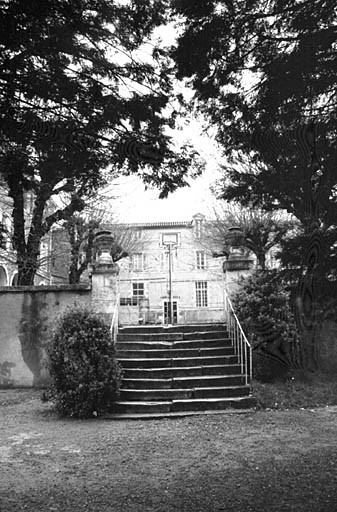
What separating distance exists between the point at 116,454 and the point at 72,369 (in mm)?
2062

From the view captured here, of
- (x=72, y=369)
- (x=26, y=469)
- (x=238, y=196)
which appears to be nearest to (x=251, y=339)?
(x=72, y=369)

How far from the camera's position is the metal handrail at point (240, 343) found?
6996 millimetres

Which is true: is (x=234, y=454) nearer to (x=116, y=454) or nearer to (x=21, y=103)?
(x=116, y=454)

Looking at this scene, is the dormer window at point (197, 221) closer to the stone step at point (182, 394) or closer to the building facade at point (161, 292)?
the building facade at point (161, 292)

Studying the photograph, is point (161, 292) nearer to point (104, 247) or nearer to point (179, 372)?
point (104, 247)

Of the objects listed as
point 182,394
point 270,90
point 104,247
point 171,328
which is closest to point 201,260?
point 104,247

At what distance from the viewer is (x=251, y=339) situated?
7348 millimetres

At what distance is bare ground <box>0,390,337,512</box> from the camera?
327cm

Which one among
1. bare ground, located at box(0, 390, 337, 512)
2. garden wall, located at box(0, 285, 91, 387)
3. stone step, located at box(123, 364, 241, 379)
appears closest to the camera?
bare ground, located at box(0, 390, 337, 512)

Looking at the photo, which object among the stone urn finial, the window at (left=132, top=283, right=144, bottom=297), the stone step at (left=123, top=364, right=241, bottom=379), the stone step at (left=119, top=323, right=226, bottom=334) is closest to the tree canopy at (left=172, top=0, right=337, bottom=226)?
the stone step at (left=123, top=364, right=241, bottom=379)

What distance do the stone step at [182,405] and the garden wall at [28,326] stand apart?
262cm

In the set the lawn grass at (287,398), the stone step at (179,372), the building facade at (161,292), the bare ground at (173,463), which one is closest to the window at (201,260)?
the building facade at (161,292)

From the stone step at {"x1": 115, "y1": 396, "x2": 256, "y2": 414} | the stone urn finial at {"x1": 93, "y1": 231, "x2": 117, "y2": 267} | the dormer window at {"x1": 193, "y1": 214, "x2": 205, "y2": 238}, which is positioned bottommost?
the stone step at {"x1": 115, "y1": 396, "x2": 256, "y2": 414}

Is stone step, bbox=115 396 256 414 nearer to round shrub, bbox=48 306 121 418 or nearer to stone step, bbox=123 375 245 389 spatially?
round shrub, bbox=48 306 121 418
